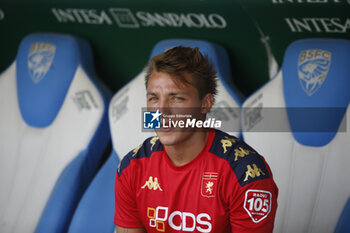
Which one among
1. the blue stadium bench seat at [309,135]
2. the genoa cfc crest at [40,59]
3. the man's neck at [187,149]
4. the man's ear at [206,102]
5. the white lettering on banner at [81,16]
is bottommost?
the blue stadium bench seat at [309,135]

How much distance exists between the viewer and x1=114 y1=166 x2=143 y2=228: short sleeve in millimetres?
879

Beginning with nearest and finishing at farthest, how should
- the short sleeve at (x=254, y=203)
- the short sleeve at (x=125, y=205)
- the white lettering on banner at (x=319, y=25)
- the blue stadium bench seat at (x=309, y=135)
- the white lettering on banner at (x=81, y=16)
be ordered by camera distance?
the short sleeve at (x=254, y=203) < the short sleeve at (x=125, y=205) < the blue stadium bench seat at (x=309, y=135) < the white lettering on banner at (x=319, y=25) < the white lettering on banner at (x=81, y=16)

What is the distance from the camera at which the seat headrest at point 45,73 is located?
1.48 metres

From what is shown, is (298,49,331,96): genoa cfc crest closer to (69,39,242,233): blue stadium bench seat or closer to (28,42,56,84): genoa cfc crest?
(69,39,242,233): blue stadium bench seat

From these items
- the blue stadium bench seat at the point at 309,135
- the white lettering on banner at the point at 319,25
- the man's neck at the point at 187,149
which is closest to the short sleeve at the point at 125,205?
the man's neck at the point at 187,149

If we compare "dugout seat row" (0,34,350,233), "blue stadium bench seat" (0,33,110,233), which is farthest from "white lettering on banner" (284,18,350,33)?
"blue stadium bench seat" (0,33,110,233)

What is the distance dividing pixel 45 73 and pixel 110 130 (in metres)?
0.32

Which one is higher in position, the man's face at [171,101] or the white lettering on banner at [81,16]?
the white lettering on banner at [81,16]

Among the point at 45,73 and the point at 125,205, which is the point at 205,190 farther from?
the point at 45,73

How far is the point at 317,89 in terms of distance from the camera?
116cm

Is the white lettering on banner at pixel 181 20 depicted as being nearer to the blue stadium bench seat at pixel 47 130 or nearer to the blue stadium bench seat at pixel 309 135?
the blue stadium bench seat at pixel 47 130

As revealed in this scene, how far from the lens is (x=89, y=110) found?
143 centimetres

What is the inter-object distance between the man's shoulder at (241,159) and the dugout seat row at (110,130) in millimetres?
402

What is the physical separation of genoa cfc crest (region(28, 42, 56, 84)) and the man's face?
83cm
